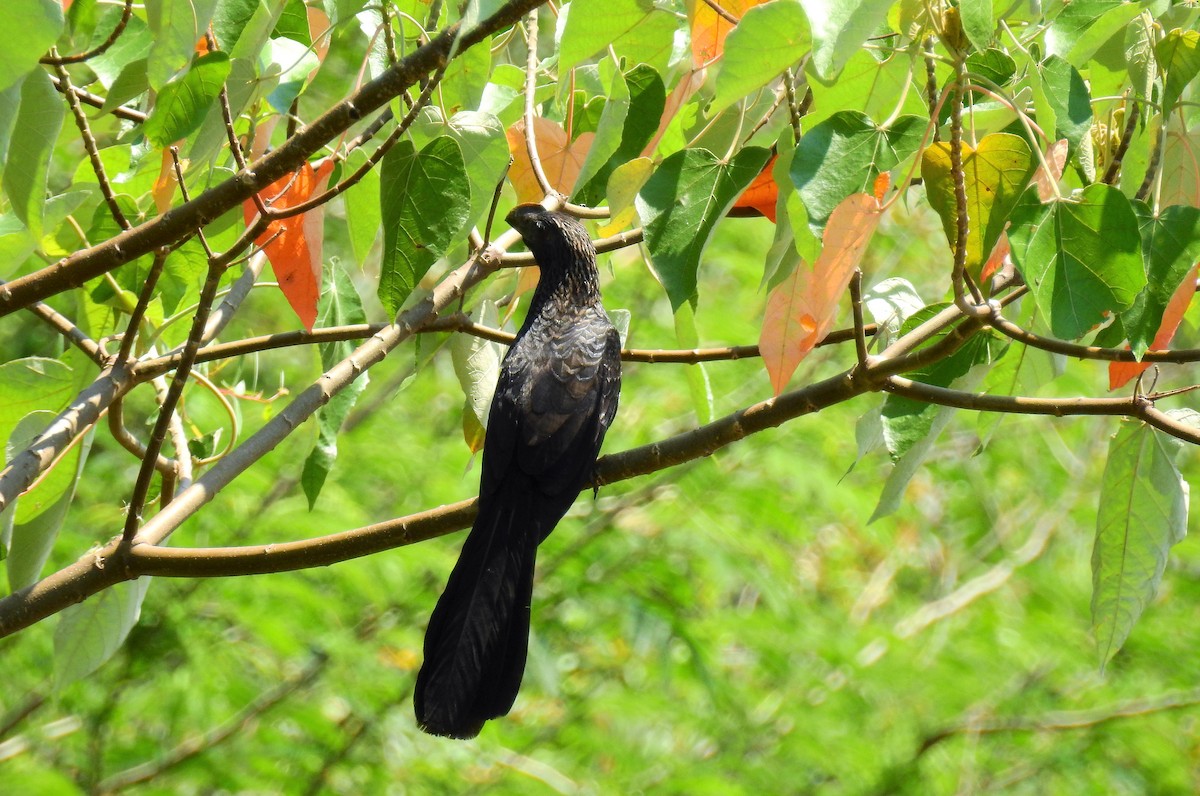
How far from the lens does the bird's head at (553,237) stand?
285 centimetres

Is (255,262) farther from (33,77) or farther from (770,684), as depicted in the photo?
(770,684)

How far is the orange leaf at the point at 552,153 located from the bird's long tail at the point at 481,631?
27.7 inches

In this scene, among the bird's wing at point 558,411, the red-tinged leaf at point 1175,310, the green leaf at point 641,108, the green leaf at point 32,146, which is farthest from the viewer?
the bird's wing at point 558,411

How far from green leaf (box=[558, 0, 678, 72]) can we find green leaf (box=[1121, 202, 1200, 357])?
32.4 inches

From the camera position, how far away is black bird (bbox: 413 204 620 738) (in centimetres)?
218

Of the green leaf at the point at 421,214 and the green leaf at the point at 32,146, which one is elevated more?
the green leaf at the point at 32,146

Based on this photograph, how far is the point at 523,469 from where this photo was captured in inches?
103

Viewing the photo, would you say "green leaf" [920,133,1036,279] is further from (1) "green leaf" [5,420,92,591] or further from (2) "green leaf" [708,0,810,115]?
(1) "green leaf" [5,420,92,591]

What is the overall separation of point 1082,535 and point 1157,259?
20.1 ft

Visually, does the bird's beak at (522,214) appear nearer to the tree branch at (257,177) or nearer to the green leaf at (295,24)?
the green leaf at (295,24)

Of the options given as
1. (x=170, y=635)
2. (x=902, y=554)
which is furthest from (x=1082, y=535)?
(x=170, y=635)

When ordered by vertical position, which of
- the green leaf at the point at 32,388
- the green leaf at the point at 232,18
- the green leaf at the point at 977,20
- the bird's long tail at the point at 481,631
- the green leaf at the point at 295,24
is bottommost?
the bird's long tail at the point at 481,631

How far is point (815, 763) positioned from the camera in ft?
17.2

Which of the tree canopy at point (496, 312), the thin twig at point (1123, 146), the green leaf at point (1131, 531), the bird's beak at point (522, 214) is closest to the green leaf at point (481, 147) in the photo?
the tree canopy at point (496, 312)
